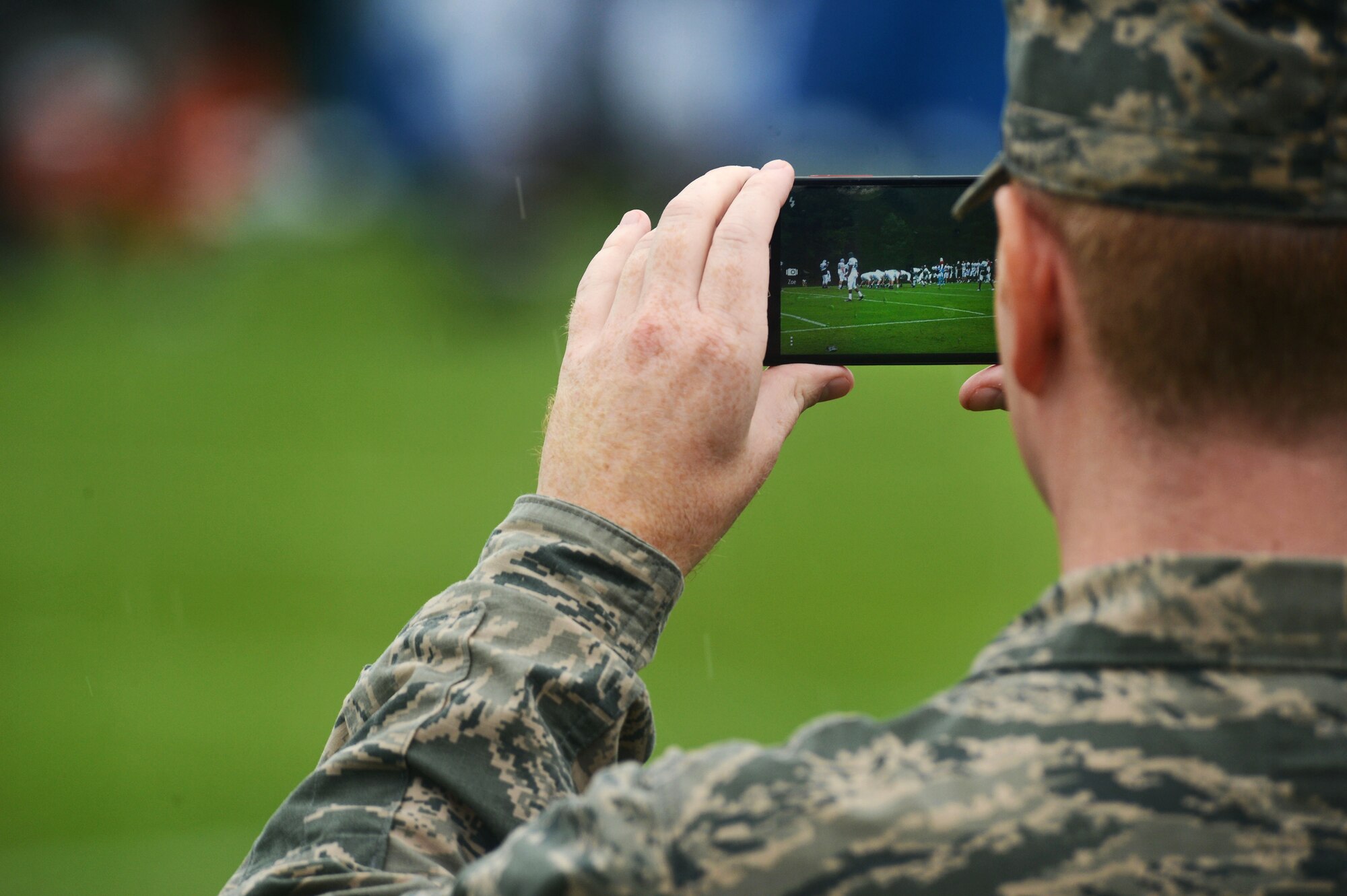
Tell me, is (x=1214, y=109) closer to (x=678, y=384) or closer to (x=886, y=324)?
(x=678, y=384)

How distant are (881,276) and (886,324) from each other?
6 centimetres

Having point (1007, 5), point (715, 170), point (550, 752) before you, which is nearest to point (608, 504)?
point (550, 752)

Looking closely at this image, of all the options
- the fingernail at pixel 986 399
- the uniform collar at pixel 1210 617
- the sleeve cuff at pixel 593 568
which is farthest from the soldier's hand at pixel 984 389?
the uniform collar at pixel 1210 617

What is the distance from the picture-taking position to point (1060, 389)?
2.07 ft

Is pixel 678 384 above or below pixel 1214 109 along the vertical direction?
below

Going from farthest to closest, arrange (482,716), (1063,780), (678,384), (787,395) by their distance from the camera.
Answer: (787,395)
(678,384)
(482,716)
(1063,780)

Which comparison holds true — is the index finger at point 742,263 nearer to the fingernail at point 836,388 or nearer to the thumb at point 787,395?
the thumb at point 787,395

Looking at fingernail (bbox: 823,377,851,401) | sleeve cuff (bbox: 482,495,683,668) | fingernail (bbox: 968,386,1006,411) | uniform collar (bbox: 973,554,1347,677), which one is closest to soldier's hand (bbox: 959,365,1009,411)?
fingernail (bbox: 968,386,1006,411)

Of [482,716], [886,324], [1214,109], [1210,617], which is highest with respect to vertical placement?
[1214,109]

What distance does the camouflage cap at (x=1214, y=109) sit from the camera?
560 millimetres

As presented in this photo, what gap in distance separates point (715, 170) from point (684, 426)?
0.25 meters

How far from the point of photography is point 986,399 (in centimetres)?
106

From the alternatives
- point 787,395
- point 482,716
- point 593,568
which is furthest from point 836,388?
point 482,716

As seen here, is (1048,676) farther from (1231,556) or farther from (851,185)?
(851,185)
